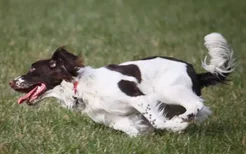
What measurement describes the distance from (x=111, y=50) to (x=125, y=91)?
406 cm

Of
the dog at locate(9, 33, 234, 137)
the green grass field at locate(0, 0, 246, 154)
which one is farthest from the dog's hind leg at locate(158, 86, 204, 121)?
the green grass field at locate(0, 0, 246, 154)

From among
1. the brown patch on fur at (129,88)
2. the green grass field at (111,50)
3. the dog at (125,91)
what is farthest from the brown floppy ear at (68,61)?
the green grass field at (111,50)

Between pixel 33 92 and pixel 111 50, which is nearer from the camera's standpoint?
pixel 33 92

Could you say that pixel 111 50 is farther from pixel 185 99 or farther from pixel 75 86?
pixel 185 99

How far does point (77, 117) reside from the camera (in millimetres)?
5758

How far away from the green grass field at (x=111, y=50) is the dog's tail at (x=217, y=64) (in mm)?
424

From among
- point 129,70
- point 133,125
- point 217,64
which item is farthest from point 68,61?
point 217,64

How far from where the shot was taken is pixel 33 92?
5430 mm

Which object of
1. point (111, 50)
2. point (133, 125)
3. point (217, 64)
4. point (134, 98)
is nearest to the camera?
point (134, 98)

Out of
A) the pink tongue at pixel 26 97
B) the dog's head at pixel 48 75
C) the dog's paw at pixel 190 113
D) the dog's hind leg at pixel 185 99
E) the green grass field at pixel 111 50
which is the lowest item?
the green grass field at pixel 111 50

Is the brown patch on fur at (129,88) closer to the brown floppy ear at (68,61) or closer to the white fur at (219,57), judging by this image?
the brown floppy ear at (68,61)

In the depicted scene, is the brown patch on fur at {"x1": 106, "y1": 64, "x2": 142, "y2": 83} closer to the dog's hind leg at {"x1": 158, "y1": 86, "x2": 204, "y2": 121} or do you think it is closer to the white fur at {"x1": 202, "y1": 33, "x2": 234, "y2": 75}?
the dog's hind leg at {"x1": 158, "y1": 86, "x2": 204, "y2": 121}

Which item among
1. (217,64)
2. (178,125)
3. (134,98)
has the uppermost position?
(134,98)

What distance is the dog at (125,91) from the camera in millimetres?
5234
